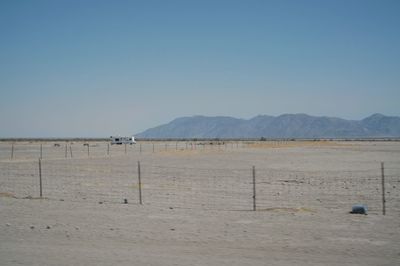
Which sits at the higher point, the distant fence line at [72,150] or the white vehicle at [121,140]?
the white vehicle at [121,140]

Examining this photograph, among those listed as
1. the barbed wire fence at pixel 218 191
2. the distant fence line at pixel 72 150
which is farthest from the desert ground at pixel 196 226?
the distant fence line at pixel 72 150

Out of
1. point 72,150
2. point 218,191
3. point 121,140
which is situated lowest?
point 218,191

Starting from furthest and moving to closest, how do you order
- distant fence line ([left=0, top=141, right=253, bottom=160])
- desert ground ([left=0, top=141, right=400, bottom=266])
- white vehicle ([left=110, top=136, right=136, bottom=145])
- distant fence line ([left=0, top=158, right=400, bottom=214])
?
1. white vehicle ([left=110, top=136, right=136, bottom=145])
2. distant fence line ([left=0, top=141, right=253, bottom=160])
3. distant fence line ([left=0, top=158, right=400, bottom=214])
4. desert ground ([left=0, top=141, right=400, bottom=266])

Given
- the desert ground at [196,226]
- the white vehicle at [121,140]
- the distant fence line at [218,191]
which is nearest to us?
the desert ground at [196,226]

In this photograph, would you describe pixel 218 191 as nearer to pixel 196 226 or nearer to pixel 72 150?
pixel 196 226

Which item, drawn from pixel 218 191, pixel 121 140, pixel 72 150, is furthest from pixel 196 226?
pixel 121 140

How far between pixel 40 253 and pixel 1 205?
728 centimetres

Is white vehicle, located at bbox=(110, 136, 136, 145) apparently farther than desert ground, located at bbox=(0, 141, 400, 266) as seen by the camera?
Yes

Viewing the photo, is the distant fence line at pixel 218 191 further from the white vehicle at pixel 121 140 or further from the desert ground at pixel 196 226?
the white vehicle at pixel 121 140

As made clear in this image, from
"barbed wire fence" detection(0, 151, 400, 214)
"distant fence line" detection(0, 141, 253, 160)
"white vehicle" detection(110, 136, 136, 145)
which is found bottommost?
"barbed wire fence" detection(0, 151, 400, 214)

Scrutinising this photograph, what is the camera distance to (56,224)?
1255 cm

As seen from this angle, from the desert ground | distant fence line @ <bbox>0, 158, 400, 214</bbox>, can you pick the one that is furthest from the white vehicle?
the desert ground

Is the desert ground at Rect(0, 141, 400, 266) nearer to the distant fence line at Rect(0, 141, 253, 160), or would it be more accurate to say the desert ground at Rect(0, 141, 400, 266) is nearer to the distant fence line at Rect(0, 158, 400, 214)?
the distant fence line at Rect(0, 158, 400, 214)

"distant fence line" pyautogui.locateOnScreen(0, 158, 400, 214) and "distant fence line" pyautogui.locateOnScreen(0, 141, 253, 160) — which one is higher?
"distant fence line" pyautogui.locateOnScreen(0, 141, 253, 160)
